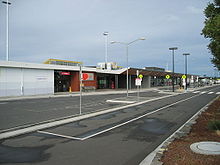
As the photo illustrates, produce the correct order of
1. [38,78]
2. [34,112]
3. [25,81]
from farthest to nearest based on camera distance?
[38,78] → [25,81] → [34,112]

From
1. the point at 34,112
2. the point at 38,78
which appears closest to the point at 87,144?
the point at 34,112

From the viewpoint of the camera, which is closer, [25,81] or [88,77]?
[25,81]

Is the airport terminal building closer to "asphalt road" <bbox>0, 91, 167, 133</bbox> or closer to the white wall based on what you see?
the white wall

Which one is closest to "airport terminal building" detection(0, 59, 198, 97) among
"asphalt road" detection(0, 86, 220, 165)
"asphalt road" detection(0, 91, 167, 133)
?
"asphalt road" detection(0, 91, 167, 133)

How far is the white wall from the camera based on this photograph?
26562 millimetres

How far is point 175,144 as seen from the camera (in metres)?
6.15

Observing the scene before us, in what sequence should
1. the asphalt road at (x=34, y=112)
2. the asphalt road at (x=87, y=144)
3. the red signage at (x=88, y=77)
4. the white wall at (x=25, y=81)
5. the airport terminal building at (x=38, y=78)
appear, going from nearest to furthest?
the asphalt road at (x=87, y=144)
the asphalt road at (x=34, y=112)
the white wall at (x=25, y=81)
the airport terminal building at (x=38, y=78)
the red signage at (x=88, y=77)

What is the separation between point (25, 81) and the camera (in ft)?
95.3

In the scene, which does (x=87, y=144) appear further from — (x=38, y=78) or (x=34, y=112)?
(x=38, y=78)

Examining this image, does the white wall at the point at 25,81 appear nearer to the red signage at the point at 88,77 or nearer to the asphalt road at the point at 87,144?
the red signage at the point at 88,77

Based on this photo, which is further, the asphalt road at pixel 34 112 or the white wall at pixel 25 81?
the white wall at pixel 25 81

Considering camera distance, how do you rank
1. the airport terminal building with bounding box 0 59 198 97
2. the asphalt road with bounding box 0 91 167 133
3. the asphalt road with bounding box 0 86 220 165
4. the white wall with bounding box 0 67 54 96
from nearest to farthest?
Answer: the asphalt road with bounding box 0 86 220 165 → the asphalt road with bounding box 0 91 167 133 → the white wall with bounding box 0 67 54 96 → the airport terminal building with bounding box 0 59 198 97

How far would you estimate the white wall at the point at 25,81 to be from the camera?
2656cm

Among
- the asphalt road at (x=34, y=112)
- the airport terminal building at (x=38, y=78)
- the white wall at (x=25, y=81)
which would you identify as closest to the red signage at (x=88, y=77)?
the airport terminal building at (x=38, y=78)
